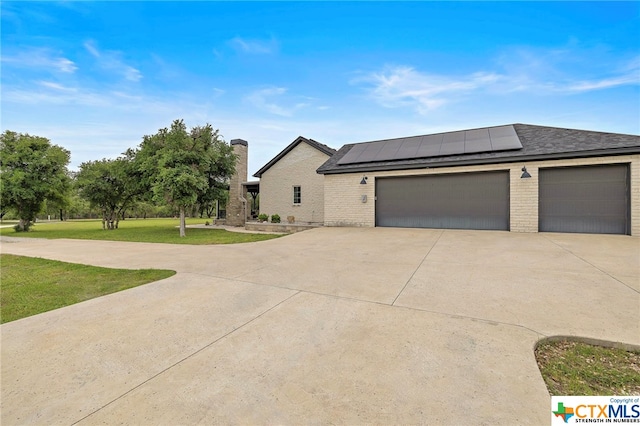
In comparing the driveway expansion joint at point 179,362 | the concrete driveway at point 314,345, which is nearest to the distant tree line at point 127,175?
the concrete driveway at point 314,345

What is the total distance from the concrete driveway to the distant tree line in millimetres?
10284

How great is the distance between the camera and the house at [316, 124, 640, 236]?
9.63 meters

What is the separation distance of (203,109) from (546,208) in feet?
66.2

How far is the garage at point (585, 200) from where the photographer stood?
9.55 meters

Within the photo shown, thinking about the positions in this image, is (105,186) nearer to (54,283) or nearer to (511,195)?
→ (54,283)

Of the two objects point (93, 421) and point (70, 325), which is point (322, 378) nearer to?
point (93, 421)

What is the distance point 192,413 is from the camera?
1.69m

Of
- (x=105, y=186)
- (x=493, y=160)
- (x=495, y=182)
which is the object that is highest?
(x=493, y=160)

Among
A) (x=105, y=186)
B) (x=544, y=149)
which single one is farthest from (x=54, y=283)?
(x=105, y=186)

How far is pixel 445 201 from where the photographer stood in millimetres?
12102

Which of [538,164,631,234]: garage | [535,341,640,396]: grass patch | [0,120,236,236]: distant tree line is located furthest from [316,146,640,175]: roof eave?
[535,341,640,396]: grass patch

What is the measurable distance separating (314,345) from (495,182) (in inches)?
471

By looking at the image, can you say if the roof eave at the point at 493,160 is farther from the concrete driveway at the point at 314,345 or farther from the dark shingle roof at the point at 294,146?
the concrete driveway at the point at 314,345

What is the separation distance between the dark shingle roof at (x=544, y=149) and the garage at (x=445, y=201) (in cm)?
68
